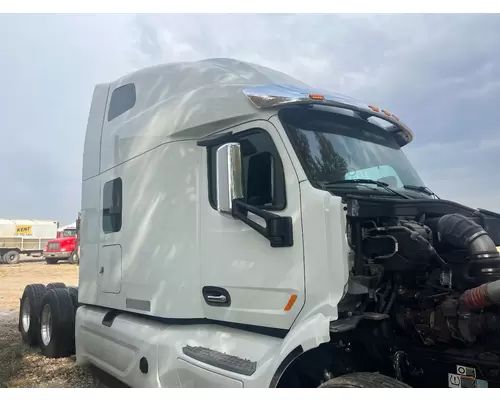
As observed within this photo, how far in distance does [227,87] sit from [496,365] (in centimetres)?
294

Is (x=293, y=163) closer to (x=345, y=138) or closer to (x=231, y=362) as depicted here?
(x=345, y=138)

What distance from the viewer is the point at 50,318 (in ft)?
21.3

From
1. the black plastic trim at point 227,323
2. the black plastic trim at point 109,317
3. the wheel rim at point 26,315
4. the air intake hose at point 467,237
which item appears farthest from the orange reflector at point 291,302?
the wheel rim at point 26,315

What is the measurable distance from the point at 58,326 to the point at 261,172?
4145 millimetres

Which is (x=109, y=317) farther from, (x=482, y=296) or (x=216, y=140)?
(x=482, y=296)

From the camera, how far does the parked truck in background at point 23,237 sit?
2923 cm

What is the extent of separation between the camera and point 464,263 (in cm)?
314

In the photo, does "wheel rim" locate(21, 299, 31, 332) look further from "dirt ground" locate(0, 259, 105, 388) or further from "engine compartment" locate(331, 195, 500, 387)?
"engine compartment" locate(331, 195, 500, 387)

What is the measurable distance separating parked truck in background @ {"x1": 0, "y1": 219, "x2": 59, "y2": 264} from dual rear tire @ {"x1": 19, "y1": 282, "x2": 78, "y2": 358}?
80.3 feet

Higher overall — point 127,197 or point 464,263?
point 127,197

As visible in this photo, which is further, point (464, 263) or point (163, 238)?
point (163, 238)

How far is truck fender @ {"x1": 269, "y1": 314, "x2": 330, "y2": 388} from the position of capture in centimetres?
309

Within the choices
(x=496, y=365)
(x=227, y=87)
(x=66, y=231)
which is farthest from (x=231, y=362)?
(x=66, y=231)

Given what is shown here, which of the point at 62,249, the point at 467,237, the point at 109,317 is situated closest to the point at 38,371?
the point at 109,317
